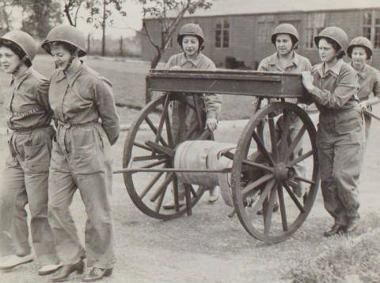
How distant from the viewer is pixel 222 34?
3359 centimetres

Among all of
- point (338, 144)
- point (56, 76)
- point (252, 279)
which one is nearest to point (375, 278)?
point (252, 279)

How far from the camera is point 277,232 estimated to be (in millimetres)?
6520

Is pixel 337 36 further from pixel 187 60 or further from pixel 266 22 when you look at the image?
pixel 266 22

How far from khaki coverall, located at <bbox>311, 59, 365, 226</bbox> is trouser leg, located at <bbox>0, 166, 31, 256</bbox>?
2.69 meters

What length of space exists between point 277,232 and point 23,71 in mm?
3008

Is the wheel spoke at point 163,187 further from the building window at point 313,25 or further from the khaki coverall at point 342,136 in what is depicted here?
the building window at point 313,25

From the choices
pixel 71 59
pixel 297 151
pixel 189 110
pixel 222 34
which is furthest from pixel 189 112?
pixel 222 34

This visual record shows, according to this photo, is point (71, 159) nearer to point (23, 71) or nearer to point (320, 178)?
point (23, 71)

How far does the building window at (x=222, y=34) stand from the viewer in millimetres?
33375

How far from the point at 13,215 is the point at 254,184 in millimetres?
2084

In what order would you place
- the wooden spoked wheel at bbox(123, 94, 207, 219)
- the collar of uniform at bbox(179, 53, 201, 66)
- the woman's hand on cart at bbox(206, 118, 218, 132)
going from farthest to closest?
1. the collar of uniform at bbox(179, 53, 201, 66)
2. the woman's hand on cart at bbox(206, 118, 218, 132)
3. the wooden spoked wheel at bbox(123, 94, 207, 219)

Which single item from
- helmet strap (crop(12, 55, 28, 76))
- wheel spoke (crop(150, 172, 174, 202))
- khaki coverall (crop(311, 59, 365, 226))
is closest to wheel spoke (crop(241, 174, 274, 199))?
khaki coverall (crop(311, 59, 365, 226))

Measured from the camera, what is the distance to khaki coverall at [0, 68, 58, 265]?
485 centimetres

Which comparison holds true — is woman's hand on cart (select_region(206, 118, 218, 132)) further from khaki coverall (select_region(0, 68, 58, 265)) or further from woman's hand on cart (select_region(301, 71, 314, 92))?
khaki coverall (select_region(0, 68, 58, 265))
